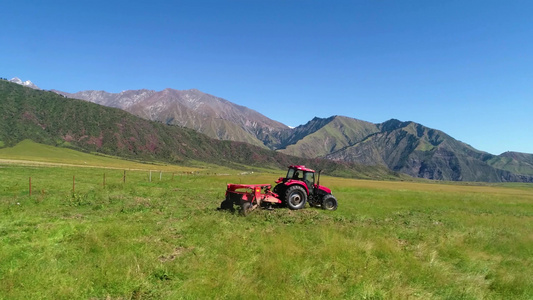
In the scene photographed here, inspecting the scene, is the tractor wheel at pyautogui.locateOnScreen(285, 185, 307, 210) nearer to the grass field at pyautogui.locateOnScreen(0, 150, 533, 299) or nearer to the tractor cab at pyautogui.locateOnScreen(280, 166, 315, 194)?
the tractor cab at pyautogui.locateOnScreen(280, 166, 315, 194)

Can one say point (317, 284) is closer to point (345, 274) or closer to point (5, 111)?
point (345, 274)

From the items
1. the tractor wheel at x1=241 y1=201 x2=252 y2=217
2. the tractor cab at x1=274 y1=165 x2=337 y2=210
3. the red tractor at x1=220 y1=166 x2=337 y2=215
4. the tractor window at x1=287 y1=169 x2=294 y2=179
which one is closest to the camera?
the tractor wheel at x1=241 y1=201 x2=252 y2=217

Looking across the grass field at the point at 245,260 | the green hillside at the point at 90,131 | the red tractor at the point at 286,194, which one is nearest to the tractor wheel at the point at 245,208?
the red tractor at the point at 286,194

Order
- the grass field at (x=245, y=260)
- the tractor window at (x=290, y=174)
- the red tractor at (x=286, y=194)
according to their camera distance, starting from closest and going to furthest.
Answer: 1. the grass field at (x=245, y=260)
2. the red tractor at (x=286, y=194)
3. the tractor window at (x=290, y=174)

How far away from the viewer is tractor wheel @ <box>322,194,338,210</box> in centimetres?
1911

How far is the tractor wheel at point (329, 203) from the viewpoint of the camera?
19.1m

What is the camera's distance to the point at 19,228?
1051cm

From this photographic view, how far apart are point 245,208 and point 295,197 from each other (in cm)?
413

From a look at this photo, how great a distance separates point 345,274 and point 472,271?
169 inches

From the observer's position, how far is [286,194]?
58.6 feet

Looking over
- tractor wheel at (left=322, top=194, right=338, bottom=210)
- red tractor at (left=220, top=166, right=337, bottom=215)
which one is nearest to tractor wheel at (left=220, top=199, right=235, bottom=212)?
red tractor at (left=220, top=166, right=337, bottom=215)

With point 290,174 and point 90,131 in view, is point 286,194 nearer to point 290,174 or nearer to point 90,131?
point 290,174

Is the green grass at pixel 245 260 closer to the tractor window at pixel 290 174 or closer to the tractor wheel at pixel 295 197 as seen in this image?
the tractor wheel at pixel 295 197

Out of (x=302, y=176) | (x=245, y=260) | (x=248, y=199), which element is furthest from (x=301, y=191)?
(x=245, y=260)
